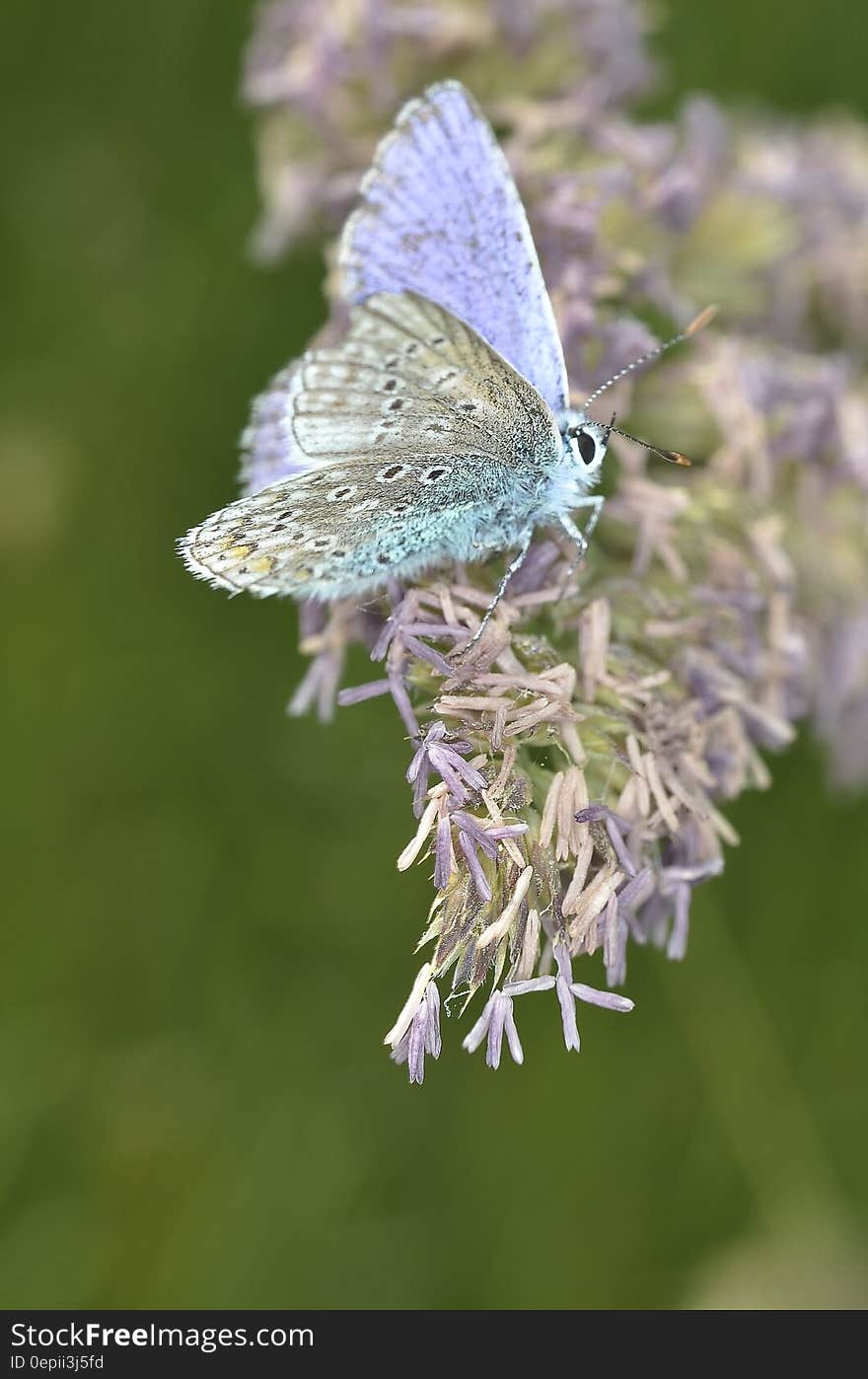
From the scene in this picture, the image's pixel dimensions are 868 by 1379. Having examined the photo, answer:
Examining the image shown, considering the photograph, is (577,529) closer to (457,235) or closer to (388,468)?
(388,468)

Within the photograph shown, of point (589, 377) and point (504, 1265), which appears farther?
point (504, 1265)

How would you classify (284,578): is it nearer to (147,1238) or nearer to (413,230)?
(413,230)

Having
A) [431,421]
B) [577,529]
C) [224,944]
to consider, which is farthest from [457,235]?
[224,944]

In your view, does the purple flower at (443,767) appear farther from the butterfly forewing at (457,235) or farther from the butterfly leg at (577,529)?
the butterfly forewing at (457,235)

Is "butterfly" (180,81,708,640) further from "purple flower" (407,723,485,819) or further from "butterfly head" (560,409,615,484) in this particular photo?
"purple flower" (407,723,485,819)
